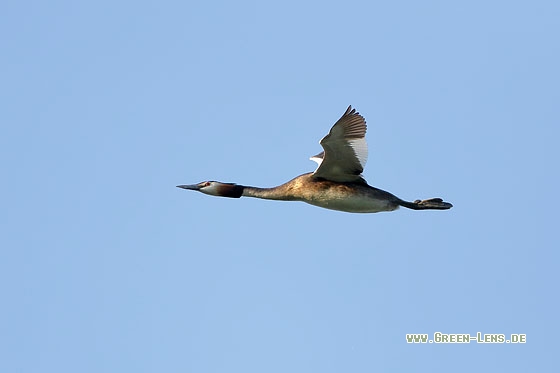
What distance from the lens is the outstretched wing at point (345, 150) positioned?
1856 centimetres

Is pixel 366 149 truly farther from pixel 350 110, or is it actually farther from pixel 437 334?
pixel 437 334

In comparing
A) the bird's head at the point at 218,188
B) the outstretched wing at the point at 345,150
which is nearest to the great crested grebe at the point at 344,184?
the outstretched wing at the point at 345,150

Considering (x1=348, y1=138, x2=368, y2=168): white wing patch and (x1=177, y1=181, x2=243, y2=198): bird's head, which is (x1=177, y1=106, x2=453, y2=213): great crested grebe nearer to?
(x1=348, y1=138, x2=368, y2=168): white wing patch

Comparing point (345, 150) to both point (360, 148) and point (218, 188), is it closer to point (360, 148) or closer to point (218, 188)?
point (360, 148)

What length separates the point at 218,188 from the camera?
21078 mm

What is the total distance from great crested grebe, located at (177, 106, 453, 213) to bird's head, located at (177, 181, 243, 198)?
527 mm

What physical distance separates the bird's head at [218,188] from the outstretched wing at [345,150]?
6.60ft

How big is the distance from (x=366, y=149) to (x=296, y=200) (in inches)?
75.6

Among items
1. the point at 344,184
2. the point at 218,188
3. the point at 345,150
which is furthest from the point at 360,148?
the point at 218,188

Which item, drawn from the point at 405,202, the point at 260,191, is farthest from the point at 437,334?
the point at 260,191

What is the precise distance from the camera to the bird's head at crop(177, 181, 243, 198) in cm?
2097

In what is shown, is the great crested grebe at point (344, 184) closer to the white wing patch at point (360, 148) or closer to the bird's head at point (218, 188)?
the white wing patch at point (360, 148)

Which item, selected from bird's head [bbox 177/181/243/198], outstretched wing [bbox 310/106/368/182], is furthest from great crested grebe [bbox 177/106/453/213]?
bird's head [bbox 177/181/243/198]

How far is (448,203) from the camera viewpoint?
20531mm
